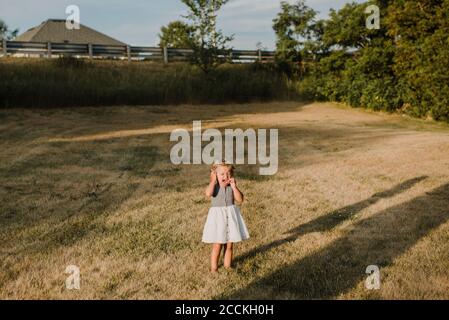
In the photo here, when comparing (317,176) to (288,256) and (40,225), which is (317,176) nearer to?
(288,256)

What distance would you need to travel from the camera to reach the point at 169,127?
794 inches

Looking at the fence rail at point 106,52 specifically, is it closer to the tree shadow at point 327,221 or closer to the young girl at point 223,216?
the tree shadow at point 327,221

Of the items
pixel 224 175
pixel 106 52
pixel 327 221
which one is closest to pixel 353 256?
pixel 327 221

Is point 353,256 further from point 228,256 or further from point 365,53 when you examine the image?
point 365,53

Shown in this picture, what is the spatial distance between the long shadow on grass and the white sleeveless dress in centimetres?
61

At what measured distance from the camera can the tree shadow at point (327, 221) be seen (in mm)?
6469

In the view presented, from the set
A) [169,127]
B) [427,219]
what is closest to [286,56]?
[169,127]

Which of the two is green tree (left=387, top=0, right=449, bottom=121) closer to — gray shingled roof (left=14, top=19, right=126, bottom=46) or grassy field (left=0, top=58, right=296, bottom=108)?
grassy field (left=0, top=58, right=296, bottom=108)

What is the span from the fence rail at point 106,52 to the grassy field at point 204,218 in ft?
55.2

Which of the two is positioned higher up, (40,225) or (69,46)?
(69,46)

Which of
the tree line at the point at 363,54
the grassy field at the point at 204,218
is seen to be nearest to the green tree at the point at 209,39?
the tree line at the point at 363,54

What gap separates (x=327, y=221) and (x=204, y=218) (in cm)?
198
